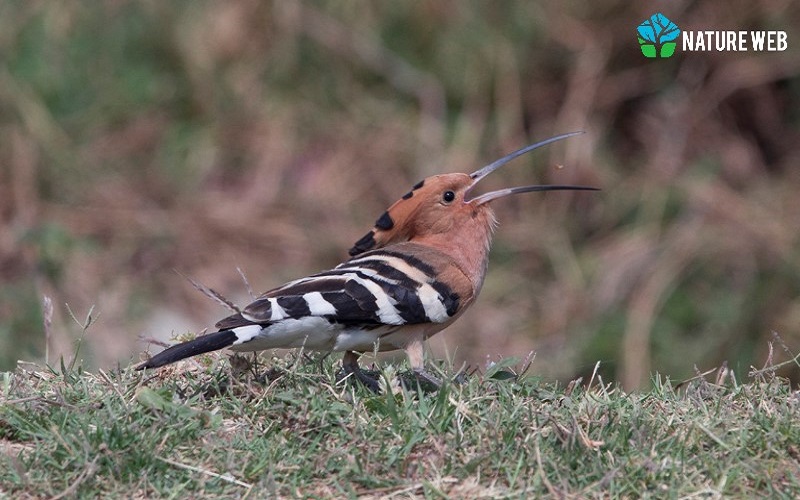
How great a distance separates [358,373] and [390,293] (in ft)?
0.93

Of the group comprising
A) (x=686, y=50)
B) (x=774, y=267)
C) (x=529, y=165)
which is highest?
(x=686, y=50)

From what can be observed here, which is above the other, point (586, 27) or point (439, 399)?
point (586, 27)

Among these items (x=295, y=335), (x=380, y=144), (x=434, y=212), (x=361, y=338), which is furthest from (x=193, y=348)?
(x=380, y=144)

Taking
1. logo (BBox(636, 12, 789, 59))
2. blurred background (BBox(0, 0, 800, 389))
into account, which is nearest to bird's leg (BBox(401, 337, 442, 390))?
blurred background (BBox(0, 0, 800, 389))

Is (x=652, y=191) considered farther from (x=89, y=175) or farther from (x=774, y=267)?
(x=89, y=175)

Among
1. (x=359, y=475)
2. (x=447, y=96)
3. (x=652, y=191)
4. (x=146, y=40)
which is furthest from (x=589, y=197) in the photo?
(x=359, y=475)

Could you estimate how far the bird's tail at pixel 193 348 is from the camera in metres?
3.64

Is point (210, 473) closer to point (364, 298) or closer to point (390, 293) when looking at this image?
point (364, 298)

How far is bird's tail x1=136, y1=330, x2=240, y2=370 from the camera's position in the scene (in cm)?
364

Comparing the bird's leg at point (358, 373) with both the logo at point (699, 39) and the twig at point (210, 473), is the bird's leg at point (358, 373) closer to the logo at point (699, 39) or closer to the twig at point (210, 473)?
the twig at point (210, 473)

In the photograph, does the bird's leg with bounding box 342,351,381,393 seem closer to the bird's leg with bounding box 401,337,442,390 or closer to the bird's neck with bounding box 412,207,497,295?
the bird's leg with bounding box 401,337,442,390

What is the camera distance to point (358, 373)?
13.6 ft

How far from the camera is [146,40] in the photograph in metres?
8.91

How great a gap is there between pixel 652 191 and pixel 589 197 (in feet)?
1.39
